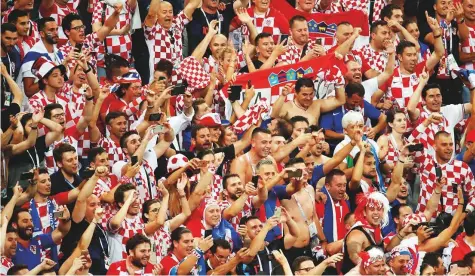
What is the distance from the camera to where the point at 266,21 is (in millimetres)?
23312

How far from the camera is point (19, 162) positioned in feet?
62.4

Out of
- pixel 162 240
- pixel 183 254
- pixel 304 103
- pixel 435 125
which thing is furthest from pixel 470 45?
pixel 183 254

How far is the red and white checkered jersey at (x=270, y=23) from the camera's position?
76.2 ft

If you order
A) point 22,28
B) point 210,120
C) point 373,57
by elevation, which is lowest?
point 373,57

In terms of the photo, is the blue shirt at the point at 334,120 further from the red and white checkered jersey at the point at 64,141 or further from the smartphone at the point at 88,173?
the smartphone at the point at 88,173

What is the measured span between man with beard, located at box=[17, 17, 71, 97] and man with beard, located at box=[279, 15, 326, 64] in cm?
325

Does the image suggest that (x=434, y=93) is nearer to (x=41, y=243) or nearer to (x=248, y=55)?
(x=248, y=55)

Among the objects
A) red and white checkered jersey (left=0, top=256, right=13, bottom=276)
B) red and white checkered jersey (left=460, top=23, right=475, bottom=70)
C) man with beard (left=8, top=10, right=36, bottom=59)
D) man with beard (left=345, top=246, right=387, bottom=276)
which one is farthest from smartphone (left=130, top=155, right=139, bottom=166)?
red and white checkered jersey (left=460, top=23, right=475, bottom=70)

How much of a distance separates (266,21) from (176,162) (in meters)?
4.16

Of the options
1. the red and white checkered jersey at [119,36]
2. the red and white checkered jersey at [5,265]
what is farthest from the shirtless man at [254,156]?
the red and white checkered jersey at [5,265]

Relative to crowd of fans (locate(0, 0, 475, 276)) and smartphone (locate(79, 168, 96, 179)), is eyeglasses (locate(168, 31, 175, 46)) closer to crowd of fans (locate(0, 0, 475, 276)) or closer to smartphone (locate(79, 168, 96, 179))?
crowd of fans (locate(0, 0, 475, 276))

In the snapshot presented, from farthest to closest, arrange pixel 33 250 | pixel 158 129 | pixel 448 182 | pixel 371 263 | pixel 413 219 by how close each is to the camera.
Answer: pixel 448 182 → pixel 413 219 → pixel 158 129 → pixel 371 263 → pixel 33 250

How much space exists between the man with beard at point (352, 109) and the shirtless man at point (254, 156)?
71.4 inches

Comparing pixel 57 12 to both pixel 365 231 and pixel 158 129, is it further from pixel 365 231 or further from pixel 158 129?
pixel 365 231
